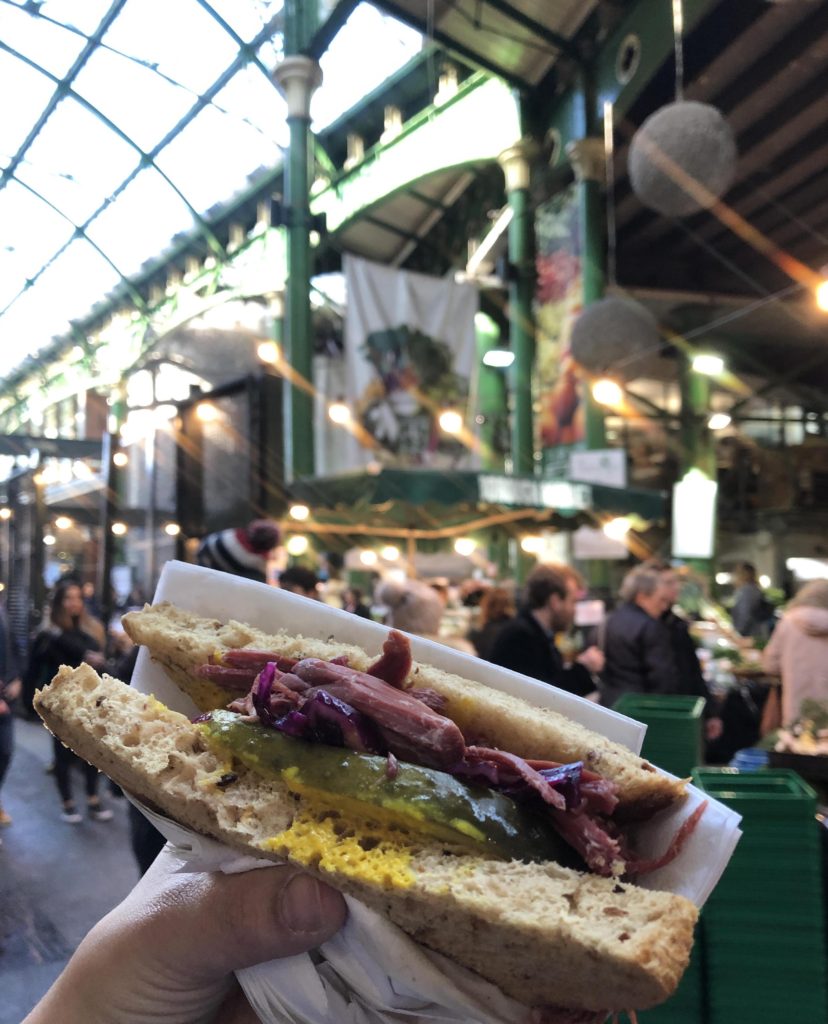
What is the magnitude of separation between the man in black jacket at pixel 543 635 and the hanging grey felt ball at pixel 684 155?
277 cm

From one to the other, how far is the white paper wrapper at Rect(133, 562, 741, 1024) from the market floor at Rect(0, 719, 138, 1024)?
273cm

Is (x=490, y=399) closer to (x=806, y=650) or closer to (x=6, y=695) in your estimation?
(x=806, y=650)

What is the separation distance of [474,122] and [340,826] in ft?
43.7

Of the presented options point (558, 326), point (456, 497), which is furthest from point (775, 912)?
point (558, 326)

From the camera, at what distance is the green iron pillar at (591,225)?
10.5 metres

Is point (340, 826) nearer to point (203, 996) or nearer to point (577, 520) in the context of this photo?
point (203, 996)

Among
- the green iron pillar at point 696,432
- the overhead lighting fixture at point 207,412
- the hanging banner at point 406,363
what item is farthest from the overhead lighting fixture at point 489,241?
the overhead lighting fixture at point 207,412

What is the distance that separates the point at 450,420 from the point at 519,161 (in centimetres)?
440

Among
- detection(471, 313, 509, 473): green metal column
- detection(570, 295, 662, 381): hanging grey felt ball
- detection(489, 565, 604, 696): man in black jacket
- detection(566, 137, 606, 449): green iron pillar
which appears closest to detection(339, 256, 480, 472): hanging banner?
detection(566, 137, 606, 449): green iron pillar

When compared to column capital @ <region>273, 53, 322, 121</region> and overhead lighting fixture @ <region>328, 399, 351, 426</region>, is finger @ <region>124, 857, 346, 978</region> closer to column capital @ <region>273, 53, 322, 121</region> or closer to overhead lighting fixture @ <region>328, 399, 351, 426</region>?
overhead lighting fixture @ <region>328, 399, 351, 426</region>

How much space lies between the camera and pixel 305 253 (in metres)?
10.9

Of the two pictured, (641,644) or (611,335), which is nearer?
(641,644)

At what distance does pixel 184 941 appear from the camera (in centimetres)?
118

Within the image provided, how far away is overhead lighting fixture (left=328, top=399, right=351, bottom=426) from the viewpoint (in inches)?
419
